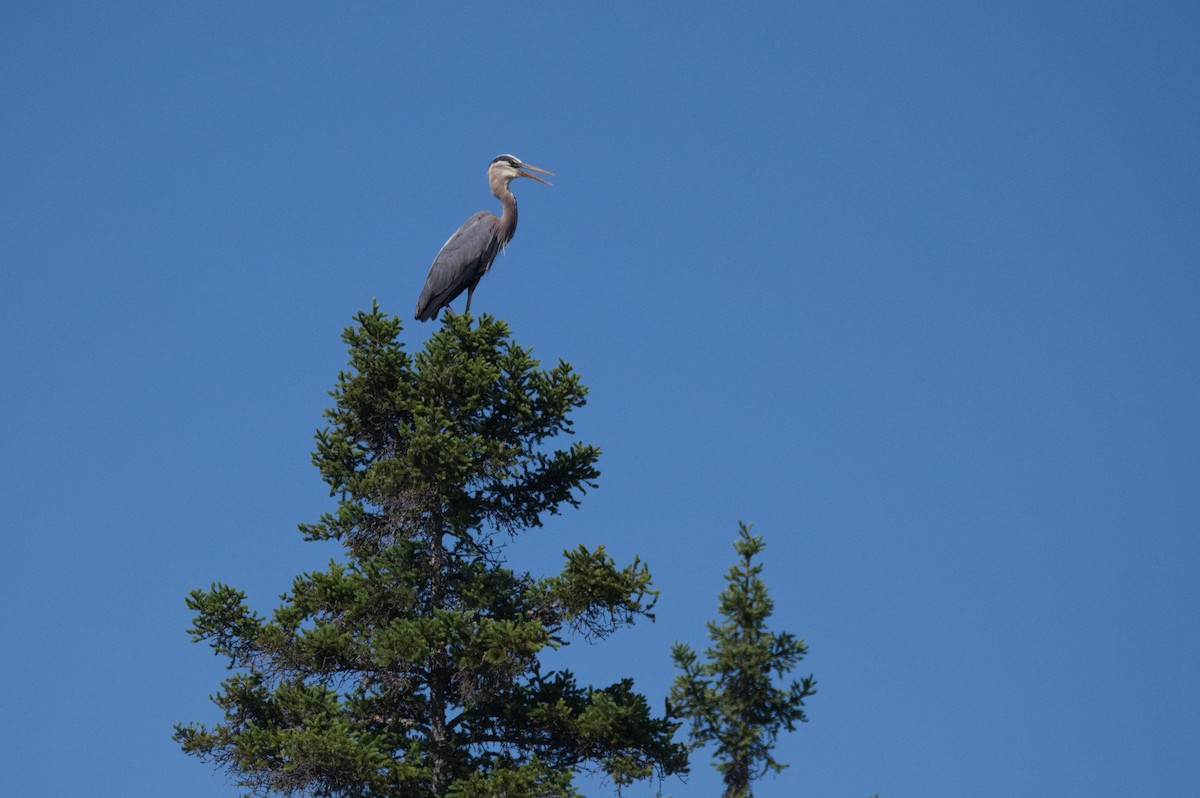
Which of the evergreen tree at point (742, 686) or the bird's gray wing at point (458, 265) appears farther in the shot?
the bird's gray wing at point (458, 265)

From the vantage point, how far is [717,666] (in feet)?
64.2

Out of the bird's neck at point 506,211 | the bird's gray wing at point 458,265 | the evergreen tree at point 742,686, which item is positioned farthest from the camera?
the bird's neck at point 506,211

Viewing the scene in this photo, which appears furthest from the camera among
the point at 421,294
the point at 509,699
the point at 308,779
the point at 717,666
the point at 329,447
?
the point at 421,294

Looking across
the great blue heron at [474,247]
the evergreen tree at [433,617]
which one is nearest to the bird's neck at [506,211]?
the great blue heron at [474,247]

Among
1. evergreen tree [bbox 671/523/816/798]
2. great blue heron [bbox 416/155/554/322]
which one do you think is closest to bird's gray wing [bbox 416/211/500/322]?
great blue heron [bbox 416/155/554/322]

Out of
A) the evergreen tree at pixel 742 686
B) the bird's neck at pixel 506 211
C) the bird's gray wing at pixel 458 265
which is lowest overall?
the evergreen tree at pixel 742 686

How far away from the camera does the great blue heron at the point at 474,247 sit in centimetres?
3059

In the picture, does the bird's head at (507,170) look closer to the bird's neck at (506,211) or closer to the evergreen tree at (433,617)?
the bird's neck at (506,211)

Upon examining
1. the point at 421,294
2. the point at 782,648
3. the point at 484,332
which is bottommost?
the point at 782,648

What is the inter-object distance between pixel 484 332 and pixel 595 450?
2.52 m

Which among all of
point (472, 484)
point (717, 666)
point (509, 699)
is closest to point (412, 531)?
point (472, 484)

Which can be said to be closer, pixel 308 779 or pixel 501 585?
pixel 308 779

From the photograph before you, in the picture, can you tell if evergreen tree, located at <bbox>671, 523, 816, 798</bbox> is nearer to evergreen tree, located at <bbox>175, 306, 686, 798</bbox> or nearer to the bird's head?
evergreen tree, located at <bbox>175, 306, 686, 798</bbox>

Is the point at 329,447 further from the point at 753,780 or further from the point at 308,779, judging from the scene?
the point at 753,780
